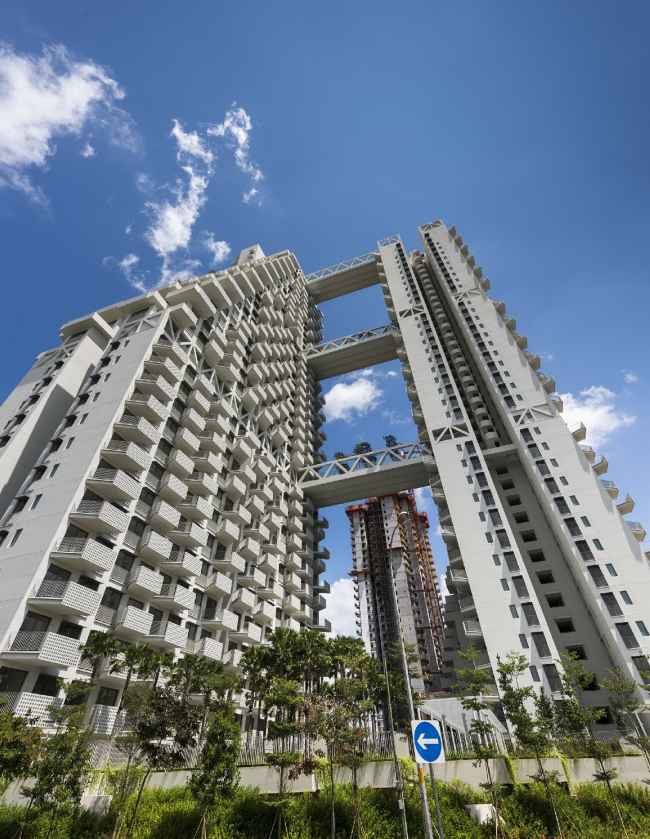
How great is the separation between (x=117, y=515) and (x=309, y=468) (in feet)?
126

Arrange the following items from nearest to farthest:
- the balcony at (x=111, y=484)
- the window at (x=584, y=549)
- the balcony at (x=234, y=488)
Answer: the balcony at (x=111, y=484) → the window at (x=584, y=549) → the balcony at (x=234, y=488)

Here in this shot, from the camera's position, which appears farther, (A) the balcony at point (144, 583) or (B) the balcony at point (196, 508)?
(B) the balcony at point (196, 508)

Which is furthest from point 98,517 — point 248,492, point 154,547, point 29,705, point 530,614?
point 530,614

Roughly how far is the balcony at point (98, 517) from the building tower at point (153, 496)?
0.10 m

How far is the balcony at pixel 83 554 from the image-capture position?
3044 cm

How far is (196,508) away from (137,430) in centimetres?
915

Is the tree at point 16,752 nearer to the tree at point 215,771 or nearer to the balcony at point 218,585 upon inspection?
the tree at point 215,771

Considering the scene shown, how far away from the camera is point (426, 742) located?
10.9 meters

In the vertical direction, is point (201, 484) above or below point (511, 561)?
above

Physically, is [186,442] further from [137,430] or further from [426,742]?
[426,742]

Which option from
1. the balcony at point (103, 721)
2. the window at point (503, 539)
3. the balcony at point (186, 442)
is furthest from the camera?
the window at point (503, 539)

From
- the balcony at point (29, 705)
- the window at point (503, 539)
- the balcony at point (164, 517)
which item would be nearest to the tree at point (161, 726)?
the balcony at point (29, 705)

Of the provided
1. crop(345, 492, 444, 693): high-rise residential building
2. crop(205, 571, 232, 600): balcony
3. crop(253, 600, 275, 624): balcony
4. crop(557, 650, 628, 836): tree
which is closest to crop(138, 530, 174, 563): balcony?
crop(205, 571, 232, 600): balcony

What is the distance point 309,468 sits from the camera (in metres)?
70.0
